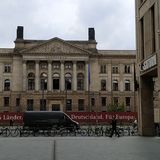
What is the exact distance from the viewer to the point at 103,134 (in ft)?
142

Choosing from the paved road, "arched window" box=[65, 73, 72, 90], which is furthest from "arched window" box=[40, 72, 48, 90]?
the paved road

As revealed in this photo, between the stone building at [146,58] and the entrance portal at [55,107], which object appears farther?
the entrance portal at [55,107]

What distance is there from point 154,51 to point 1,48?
3149 inches

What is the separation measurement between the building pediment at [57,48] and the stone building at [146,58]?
223 feet

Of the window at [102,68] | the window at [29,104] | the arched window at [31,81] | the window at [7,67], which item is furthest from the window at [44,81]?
the window at [102,68]

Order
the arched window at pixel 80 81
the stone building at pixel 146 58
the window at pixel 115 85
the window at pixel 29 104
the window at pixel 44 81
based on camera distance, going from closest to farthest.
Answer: the stone building at pixel 146 58, the window at pixel 29 104, the window at pixel 44 81, the arched window at pixel 80 81, the window at pixel 115 85

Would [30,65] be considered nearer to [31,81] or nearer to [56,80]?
[31,81]

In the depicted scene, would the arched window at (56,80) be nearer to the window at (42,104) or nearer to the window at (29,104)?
the window at (42,104)

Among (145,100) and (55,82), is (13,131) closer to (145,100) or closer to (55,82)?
(145,100)

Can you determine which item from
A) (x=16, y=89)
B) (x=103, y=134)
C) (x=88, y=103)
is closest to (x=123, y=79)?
(x=88, y=103)

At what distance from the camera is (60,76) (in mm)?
109750

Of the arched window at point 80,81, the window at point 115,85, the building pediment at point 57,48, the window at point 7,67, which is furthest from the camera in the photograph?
the window at point 115,85

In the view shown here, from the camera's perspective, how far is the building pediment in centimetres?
10831

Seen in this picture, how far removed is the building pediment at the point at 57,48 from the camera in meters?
108
